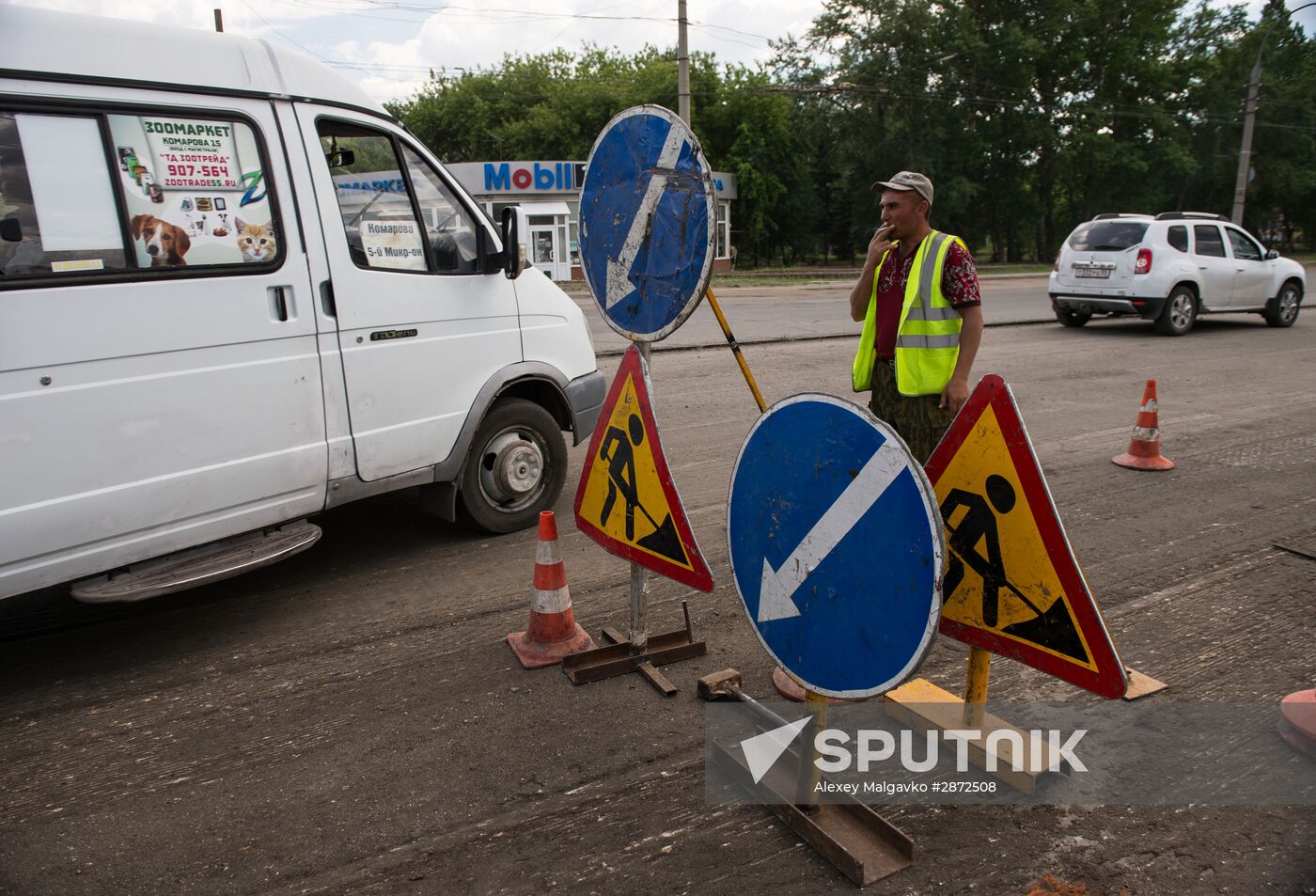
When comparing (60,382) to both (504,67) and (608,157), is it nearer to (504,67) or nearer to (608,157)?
(608,157)

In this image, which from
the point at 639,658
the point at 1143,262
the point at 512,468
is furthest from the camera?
the point at 1143,262

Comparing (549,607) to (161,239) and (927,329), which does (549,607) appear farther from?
(161,239)

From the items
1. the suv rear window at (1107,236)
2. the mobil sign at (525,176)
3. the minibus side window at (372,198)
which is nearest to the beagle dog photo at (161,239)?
the minibus side window at (372,198)

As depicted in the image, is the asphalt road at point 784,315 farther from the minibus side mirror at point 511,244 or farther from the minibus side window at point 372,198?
the minibus side window at point 372,198

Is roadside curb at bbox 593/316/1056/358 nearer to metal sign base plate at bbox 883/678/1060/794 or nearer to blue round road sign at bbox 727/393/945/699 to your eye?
metal sign base plate at bbox 883/678/1060/794

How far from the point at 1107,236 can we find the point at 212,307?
14.6 metres

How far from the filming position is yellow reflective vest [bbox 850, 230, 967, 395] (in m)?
3.79

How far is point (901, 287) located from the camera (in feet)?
12.9

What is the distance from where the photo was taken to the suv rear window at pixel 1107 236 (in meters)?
14.5

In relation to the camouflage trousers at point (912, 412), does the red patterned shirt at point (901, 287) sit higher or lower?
higher

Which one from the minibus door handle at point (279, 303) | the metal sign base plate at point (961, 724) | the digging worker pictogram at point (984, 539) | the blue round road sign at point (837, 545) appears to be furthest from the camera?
the minibus door handle at point (279, 303)

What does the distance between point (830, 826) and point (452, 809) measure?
3.94 feet

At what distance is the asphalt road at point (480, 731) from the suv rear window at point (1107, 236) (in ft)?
31.4

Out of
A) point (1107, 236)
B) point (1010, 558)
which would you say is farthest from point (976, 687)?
point (1107, 236)
